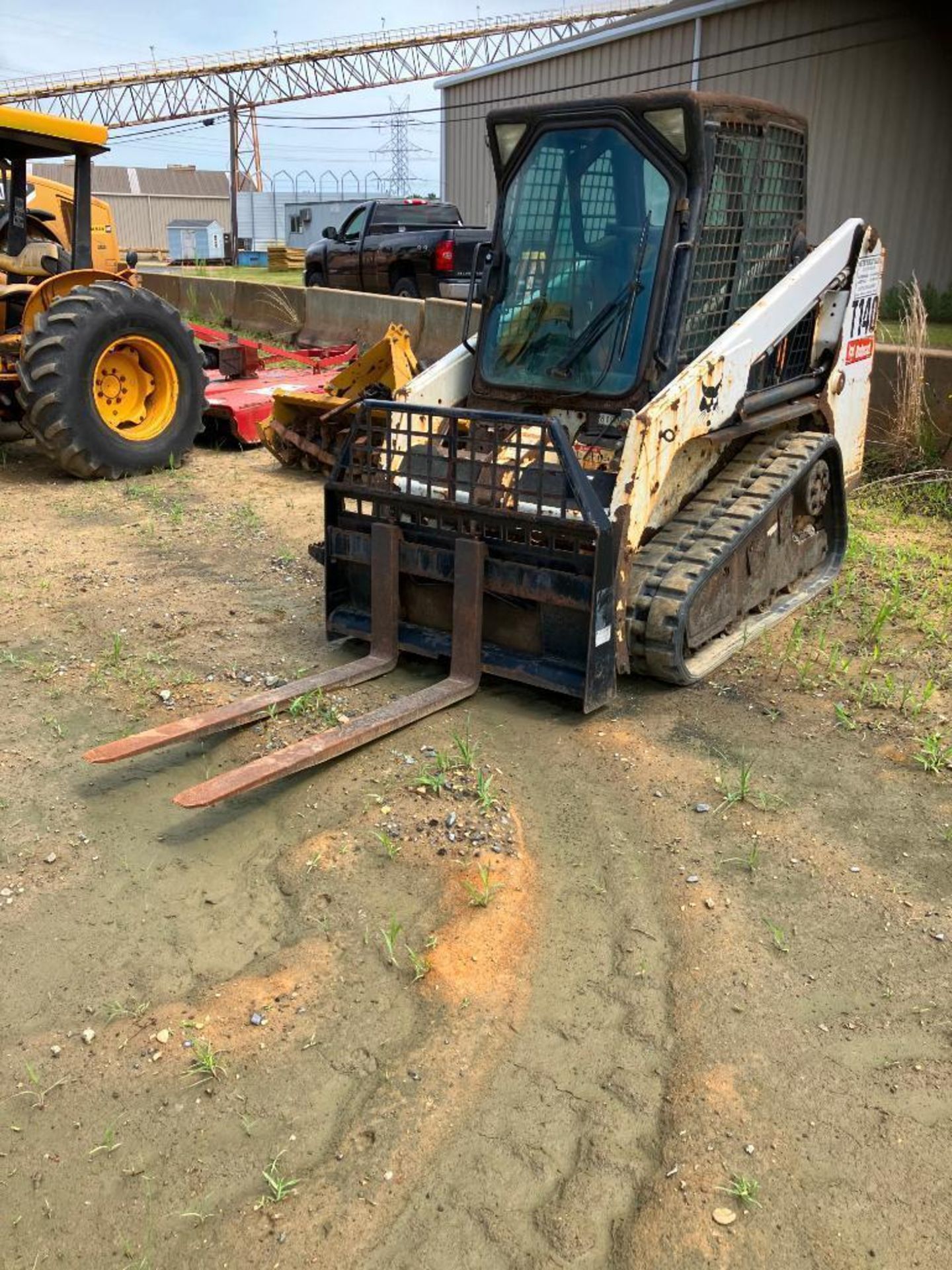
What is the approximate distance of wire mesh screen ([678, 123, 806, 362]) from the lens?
4777mm

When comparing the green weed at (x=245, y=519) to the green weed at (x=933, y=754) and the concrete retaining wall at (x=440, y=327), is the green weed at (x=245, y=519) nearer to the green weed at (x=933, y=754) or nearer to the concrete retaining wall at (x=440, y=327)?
the concrete retaining wall at (x=440, y=327)

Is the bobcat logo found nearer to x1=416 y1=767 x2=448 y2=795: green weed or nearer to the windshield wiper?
the windshield wiper

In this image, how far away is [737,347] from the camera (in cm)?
467

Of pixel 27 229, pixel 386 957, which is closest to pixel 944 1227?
pixel 386 957

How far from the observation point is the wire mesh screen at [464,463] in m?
4.18

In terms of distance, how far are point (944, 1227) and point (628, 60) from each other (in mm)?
Result: 18862

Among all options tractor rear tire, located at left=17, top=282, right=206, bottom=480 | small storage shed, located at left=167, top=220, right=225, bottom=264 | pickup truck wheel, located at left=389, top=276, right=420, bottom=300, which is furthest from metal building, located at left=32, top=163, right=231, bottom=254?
tractor rear tire, located at left=17, top=282, right=206, bottom=480

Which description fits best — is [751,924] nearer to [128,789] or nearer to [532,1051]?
[532,1051]

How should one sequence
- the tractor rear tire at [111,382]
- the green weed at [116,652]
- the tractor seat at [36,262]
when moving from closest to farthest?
1. the green weed at [116,652]
2. the tractor rear tire at [111,382]
3. the tractor seat at [36,262]

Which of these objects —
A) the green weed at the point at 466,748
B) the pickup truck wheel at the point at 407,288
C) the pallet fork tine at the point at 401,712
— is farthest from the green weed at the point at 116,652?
the pickup truck wheel at the point at 407,288

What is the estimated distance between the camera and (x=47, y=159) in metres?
9.00

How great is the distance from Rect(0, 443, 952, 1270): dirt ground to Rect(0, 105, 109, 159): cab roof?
499cm

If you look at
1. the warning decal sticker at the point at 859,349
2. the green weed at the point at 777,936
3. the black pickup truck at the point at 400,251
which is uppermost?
the black pickup truck at the point at 400,251

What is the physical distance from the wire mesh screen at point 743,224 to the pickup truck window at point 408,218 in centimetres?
1136
